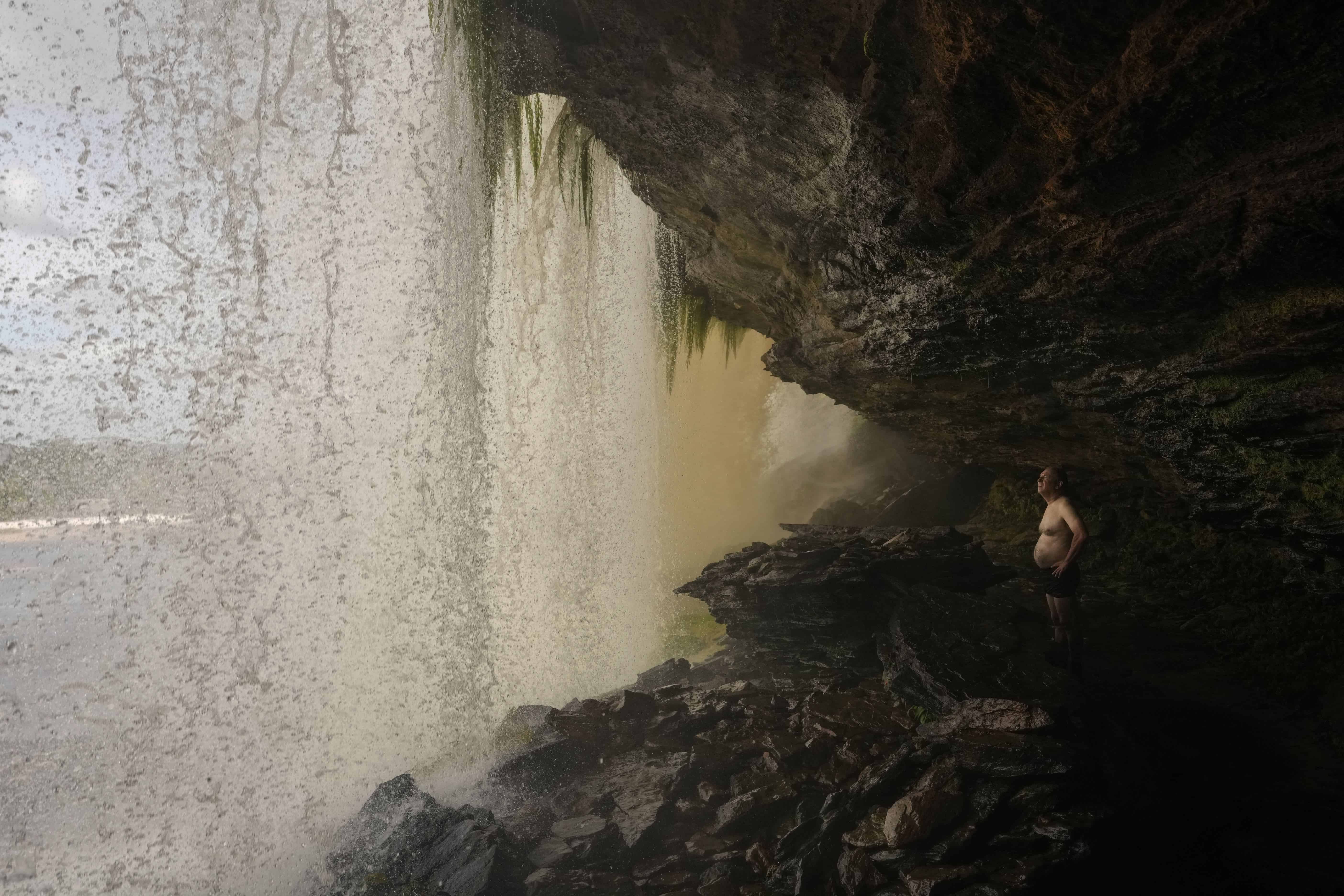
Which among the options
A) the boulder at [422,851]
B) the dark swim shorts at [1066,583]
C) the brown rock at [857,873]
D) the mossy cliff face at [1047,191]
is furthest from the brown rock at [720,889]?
the mossy cliff face at [1047,191]

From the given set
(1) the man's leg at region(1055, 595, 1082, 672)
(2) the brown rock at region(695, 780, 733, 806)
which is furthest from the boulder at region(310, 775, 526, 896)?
(1) the man's leg at region(1055, 595, 1082, 672)

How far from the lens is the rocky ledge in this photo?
479 centimetres

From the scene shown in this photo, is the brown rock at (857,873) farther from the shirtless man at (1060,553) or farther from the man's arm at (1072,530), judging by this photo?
the man's arm at (1072,530)

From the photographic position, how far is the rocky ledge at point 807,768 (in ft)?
15.7

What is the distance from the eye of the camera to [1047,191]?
4.67 m

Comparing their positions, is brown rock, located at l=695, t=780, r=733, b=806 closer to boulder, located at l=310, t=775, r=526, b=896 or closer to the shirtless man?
boulder, located at l=310, t=775, r=526, b=896

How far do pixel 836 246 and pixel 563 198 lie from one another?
12.6 ft

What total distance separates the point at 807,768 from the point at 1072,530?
11.2ft

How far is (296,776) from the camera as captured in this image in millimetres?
7188

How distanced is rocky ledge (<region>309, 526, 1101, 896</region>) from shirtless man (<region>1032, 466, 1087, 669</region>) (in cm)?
34

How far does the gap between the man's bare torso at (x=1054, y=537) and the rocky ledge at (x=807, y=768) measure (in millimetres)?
678

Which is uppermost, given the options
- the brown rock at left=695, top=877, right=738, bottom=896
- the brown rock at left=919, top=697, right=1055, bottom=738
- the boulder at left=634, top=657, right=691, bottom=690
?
the brown rock at left=919, top=697, right=1055, bottom=738

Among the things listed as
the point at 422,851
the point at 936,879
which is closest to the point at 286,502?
the point at 422,851

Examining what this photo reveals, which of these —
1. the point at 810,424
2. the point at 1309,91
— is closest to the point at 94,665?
the point at 1309,91
